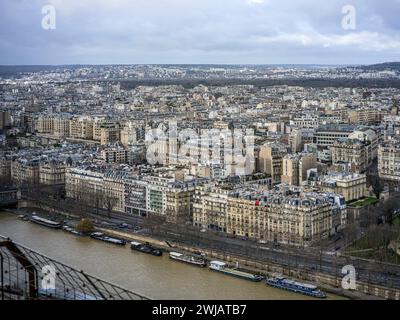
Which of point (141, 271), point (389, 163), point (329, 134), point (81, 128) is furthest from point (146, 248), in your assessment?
point (81, 128)

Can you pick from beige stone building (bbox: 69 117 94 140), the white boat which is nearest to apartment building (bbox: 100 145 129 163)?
beige stone building (bbox: 69 117 94 140)

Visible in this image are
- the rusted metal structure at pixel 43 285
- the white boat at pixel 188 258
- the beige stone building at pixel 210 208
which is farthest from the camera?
the beige stone building at pixel 210 208

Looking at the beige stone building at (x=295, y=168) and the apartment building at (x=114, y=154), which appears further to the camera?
the apartment building at (x=114, y=154)

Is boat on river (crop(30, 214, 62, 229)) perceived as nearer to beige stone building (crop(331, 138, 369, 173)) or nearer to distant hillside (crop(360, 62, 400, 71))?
beige stone building (crop(331, 138, 369, 173))

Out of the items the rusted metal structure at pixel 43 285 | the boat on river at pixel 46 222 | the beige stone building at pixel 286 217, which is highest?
the rusted metal structure at pixel 43 285

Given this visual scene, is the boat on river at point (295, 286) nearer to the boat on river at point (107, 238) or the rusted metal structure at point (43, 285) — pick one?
the rusted metal structure at point (43, 285)

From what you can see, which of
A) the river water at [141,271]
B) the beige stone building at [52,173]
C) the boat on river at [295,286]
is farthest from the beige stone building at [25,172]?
the boat on river at [295,286]
